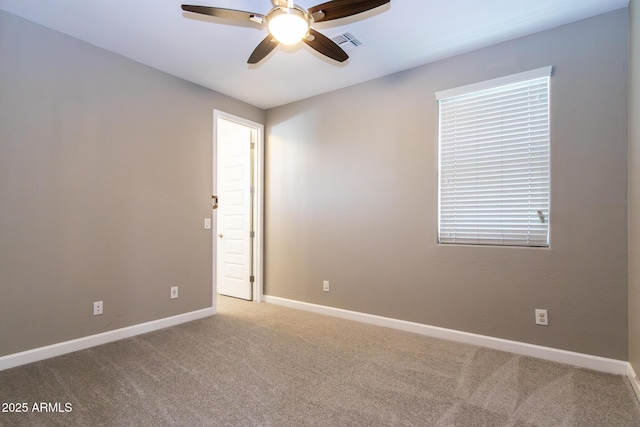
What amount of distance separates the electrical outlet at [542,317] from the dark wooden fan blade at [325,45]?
8.30ft

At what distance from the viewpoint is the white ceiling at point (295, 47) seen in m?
2.25

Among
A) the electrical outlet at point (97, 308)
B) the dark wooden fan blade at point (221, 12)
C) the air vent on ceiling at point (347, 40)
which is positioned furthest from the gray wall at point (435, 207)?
the electrical outlet at point (97, 308)

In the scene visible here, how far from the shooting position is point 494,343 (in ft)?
8.80

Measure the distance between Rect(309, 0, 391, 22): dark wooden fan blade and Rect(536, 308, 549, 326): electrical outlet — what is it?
2540mm

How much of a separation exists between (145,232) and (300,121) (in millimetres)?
2225

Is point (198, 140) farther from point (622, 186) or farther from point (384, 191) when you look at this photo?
point (622, 186)

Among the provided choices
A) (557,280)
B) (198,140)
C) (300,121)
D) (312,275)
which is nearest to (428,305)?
(557,280)

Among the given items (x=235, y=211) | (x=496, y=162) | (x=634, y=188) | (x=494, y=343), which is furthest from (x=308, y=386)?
(x=235, y=211)

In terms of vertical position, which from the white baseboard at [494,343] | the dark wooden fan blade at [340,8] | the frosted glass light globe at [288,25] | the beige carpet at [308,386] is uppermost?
the dark wooden fan blade at [340,8]

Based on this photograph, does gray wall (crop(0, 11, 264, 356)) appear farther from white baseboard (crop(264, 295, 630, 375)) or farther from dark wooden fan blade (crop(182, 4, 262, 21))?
white baseboard (crop(264, 295, 630, 375))

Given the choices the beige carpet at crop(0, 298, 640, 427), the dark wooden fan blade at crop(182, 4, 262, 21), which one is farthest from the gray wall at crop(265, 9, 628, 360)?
the dark wooden fan blade at crop(182, 4, 262, 21)

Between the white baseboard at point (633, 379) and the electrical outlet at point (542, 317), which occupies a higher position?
the electrical outlet at point (542, 317)

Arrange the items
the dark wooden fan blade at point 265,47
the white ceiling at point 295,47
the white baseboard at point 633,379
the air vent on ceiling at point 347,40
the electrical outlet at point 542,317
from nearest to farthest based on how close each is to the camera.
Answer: the white baseboard at point 633,379, the dark wooden fan blade at point 265,47, the white ceiling at point 295,47, the electrical outlet at point 542,317, the air vent on ceiling at point 347,40

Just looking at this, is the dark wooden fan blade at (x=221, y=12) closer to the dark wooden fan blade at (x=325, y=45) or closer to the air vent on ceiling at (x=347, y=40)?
the dark wooden fan blade at (x=325, y=45)
